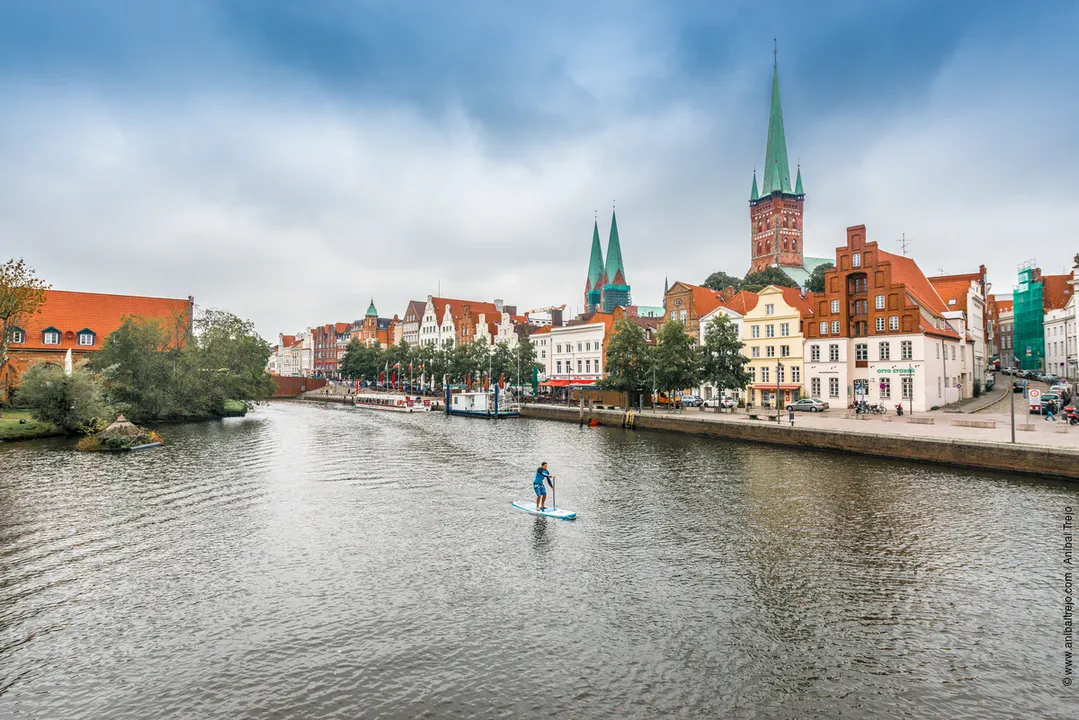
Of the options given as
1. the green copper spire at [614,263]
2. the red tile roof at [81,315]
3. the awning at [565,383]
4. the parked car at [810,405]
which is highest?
the green copper spire at [614,263]

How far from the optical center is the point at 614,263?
15150 cm

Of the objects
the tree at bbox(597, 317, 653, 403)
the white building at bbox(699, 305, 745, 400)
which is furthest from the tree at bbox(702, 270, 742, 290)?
the tree at bbox(597, 317, 653, 403)

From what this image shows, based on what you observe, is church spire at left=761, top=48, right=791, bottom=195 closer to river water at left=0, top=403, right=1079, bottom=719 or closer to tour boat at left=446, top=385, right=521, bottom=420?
tour boat at left=446, top=385, right=521, bottom=420

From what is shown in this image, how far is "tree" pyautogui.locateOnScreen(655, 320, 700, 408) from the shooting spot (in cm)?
6147

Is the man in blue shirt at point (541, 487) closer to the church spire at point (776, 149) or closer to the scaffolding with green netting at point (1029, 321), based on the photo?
the scaffolding with green netting at point (1029, 321)

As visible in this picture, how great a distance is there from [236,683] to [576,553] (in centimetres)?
A: 1003

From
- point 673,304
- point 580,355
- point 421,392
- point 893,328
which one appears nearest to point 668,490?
point 893,328

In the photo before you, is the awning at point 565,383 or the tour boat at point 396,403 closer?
the awning at point 565,383

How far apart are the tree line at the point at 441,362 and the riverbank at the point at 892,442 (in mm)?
37268

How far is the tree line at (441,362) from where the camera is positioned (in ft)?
307

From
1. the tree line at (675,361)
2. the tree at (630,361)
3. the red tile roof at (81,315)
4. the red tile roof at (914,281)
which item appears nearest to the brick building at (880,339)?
the red tile roof at (914,281)

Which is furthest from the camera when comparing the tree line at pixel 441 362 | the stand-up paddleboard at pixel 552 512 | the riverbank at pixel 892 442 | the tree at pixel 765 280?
the tree at pixel 765 280

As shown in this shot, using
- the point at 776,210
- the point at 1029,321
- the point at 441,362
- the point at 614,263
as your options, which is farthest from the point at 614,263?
the point at 1029,321

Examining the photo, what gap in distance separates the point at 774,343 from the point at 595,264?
308 ft
